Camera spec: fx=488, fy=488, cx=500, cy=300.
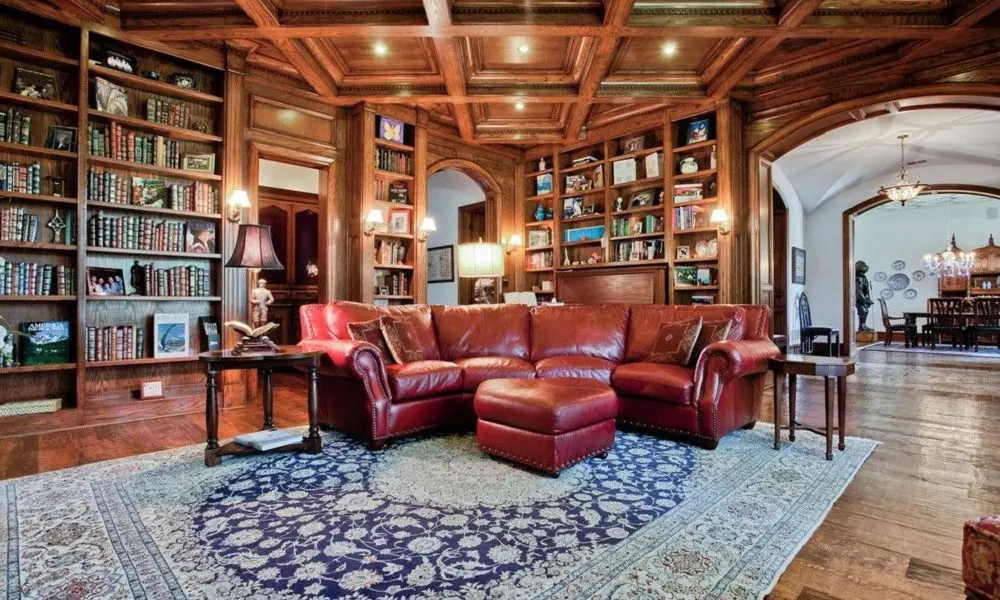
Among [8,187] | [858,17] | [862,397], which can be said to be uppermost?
[858,17]

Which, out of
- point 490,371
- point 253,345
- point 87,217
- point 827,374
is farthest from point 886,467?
point 87,217

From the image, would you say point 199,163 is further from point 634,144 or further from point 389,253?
point 634,144

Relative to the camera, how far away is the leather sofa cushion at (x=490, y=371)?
344 cm

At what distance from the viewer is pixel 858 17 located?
3736 mm

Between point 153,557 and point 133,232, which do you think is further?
point 133,232

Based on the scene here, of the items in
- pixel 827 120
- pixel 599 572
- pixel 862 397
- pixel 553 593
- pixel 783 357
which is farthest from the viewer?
pixel 827 120

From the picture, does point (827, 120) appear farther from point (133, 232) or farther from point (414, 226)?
point (133, 232)

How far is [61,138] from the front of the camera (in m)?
3.65

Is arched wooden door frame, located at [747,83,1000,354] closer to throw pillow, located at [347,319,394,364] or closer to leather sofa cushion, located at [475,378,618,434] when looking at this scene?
leather sofa cushion, located at [475,378,618,434]

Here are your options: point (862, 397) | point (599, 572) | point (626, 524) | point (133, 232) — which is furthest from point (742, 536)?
point (133, 232)

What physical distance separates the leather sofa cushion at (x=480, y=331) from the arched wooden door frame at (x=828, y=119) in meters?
2.77

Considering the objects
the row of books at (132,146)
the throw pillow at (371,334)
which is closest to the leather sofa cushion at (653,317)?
the throw pillow at (371,334)

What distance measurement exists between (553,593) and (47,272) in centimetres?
427

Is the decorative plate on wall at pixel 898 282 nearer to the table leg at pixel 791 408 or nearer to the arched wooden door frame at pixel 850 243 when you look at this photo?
the arched wooden door frame at pixel 850 243
